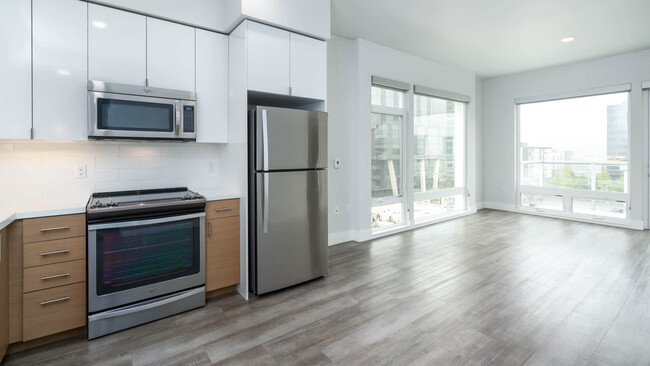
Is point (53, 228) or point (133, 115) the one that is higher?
point (133, 115)

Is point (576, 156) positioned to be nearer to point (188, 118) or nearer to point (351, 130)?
point (351, 130)

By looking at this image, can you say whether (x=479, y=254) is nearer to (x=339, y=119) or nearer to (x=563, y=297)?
(x=563, y=297)

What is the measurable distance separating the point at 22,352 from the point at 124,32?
232 centimetres

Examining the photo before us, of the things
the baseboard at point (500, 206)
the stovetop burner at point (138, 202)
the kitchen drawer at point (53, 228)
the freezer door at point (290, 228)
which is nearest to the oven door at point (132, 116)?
the stovetop burner at point (138, 202)

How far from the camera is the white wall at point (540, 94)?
521 centimetres

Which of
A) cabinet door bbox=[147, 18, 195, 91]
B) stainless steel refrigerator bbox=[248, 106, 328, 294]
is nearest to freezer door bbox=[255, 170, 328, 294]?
stainless steel refrigerator bbox=[248, 106, 328, 294]

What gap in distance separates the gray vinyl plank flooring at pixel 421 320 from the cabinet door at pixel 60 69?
1.50 m

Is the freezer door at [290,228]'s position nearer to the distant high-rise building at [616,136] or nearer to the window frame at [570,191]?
the window frame at [570,191]

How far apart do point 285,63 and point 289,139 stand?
72 centimetres

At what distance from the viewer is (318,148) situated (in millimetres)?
3039

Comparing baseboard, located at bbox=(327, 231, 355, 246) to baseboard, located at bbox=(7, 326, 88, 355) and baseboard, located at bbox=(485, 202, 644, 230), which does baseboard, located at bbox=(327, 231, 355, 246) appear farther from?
baseboard, located at bbox=(485, 202, 644, 230)

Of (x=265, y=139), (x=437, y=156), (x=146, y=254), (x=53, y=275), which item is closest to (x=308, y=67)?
(x=265, y=139)

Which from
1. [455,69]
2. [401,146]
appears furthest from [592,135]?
[401,146]

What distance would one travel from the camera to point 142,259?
2320 millimetres
